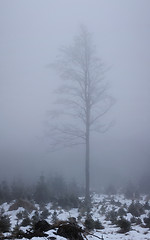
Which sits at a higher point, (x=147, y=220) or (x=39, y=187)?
(x=147, y=220)


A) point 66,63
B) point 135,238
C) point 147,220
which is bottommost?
point 147,220

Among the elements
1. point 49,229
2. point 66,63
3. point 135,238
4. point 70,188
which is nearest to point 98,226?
Result: point 135,238

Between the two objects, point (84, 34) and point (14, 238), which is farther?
point (84, 34)

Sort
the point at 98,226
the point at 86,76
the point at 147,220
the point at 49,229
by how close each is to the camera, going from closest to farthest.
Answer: the point at 49,229 → the point at 98,226 → the point at 147,220 → the point at 86,76

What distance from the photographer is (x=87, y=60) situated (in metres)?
14.6

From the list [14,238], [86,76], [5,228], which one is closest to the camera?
[14,238]

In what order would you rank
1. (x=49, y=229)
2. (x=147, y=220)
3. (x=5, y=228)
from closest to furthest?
(x=49, y=229)
(x=5, y=228)
(x=147, y=220)

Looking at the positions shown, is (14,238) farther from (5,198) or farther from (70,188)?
(70,188)

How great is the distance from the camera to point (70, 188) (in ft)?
48.6

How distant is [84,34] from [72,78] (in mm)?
3271

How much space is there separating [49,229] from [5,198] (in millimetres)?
10000

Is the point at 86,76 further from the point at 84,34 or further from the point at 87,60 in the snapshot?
the point at 84,34

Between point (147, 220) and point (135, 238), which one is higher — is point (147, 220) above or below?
below

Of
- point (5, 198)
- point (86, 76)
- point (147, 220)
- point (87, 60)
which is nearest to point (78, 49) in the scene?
point (87, 60)
